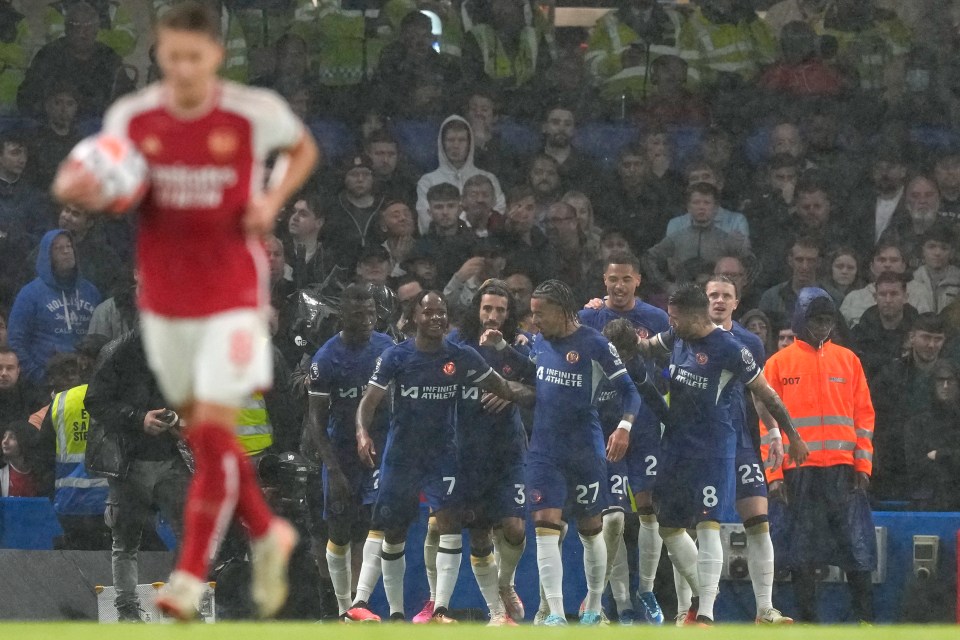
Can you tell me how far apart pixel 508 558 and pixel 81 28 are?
5.94m

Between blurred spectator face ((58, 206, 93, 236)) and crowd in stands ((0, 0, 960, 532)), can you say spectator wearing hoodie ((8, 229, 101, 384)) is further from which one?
blurred spectator face ((58, 206, 93, 236))

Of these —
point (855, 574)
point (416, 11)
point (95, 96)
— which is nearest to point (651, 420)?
point (855, 574)

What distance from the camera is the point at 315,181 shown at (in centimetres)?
1423

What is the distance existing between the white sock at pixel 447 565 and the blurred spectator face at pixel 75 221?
13.8 feet

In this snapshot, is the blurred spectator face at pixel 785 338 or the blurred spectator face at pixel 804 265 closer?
the blurred spectator face at pixel 785 338

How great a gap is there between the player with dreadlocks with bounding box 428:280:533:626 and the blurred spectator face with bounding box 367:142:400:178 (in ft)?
8.58

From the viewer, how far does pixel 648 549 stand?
40.0 ft

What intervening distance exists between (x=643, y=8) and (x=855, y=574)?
5.60m

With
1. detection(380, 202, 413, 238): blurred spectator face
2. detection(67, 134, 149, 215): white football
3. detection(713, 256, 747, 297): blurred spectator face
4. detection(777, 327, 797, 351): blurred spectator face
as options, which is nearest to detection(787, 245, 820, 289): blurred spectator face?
detection(713, 256, 747, 297): blurred spectator face

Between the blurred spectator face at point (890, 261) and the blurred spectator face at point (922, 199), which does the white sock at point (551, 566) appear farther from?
the blurred spectator face at point (922, 199)

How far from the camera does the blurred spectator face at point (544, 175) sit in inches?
555

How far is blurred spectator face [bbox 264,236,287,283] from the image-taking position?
43.5 ft

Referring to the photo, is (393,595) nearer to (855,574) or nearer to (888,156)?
(855,574)

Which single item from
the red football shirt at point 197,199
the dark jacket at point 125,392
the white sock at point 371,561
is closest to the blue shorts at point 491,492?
the white sock at point 371,561
